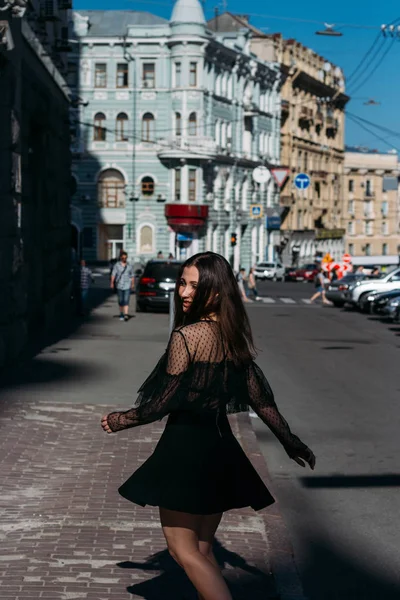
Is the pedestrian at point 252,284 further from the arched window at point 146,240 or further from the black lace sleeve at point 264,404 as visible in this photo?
the black lace sleeve at point 264,404

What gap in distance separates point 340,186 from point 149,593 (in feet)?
319

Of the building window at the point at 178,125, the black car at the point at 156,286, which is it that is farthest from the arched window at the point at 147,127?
the black car at the point at 156,286

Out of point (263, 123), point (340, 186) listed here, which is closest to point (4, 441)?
point (263, 123)

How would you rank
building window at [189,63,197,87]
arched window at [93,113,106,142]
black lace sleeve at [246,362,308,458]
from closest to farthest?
black lace sleeve at [246,362,308,458] → building window at [189,63,197,87] → arched window at [93,113,106,142]

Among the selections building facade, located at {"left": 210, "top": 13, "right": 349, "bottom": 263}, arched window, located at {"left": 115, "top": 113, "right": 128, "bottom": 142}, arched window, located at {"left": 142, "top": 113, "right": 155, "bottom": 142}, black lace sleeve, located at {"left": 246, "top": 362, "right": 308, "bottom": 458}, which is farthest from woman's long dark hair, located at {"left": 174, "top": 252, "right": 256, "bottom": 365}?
building facade, located at {"left": 210, "top": 13, "right": 349, "bottom": 263}

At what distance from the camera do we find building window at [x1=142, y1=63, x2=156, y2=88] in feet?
214

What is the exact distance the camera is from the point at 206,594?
479 cm

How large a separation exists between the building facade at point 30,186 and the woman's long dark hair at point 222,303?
1147cm

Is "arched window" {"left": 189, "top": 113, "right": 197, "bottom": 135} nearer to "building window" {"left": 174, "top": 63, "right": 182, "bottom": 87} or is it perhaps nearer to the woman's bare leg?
"building window" {"left": 174, "top": 63, "right": 182, "bottom": 87}

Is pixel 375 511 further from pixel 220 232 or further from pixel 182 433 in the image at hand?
pixel 220 232

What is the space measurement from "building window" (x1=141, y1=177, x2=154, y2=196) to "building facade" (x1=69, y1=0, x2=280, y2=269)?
0.06 meters

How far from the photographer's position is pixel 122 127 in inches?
2608

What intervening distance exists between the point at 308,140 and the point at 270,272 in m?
22.6

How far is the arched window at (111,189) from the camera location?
66375 millimetres
